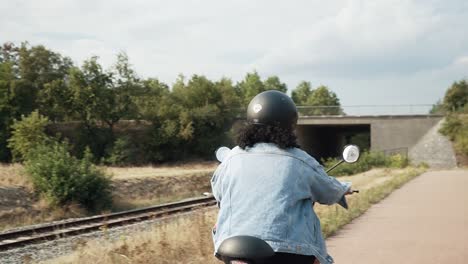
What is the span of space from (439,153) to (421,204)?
32715 mm

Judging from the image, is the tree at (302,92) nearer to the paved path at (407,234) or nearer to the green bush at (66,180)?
the green bush at (66,180)

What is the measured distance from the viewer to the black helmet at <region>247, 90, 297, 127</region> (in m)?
3.43

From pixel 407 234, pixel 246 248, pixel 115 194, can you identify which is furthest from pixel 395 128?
pixel 246 248

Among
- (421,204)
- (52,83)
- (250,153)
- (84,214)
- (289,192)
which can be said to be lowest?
(84,214)

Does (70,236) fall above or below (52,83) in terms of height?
below

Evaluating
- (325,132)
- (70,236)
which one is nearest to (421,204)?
(70,236)

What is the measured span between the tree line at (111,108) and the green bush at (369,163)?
43.4 ft

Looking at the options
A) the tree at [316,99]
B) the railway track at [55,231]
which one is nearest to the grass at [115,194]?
the railway track at [55,231]

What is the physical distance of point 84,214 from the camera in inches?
972

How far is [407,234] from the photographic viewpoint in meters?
9.84

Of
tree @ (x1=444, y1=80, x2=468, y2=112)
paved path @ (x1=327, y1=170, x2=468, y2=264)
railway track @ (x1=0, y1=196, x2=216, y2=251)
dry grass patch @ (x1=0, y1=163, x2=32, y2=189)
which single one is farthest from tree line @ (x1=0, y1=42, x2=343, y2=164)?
paved path @ (x1=327, y1=170, x2=468, y2=264)

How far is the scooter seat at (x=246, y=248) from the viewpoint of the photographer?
283 centimetres

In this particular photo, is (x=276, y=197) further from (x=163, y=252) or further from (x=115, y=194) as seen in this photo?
(x=115, y=194)

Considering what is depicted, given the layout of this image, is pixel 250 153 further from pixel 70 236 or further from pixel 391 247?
pixel 70 236
